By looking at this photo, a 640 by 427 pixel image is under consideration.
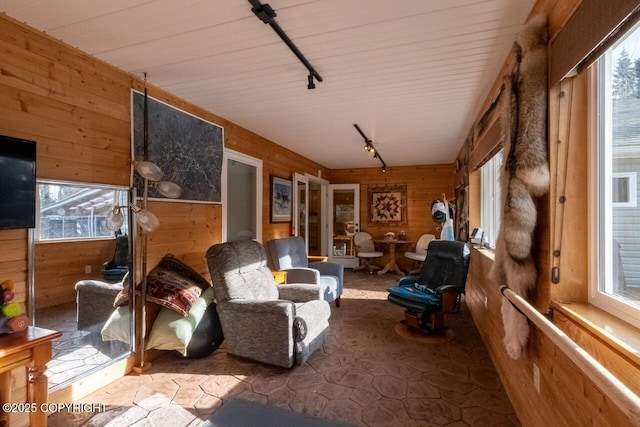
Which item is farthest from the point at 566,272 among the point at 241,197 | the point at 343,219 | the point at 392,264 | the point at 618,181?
the point at 343,219

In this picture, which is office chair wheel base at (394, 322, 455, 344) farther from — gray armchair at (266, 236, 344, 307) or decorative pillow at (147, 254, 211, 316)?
decorative pillow at (147, 254, 211, 316)

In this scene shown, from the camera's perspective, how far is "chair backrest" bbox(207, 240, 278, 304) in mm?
2693

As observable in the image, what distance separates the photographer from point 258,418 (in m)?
1.92

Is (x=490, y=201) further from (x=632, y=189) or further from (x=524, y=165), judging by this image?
(x=632, y=189)

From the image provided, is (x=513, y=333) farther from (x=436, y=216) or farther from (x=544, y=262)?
(x=436, y=216)

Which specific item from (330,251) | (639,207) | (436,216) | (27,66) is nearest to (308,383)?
(639,207)

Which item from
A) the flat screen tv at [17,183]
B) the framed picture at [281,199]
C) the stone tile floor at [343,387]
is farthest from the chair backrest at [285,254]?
the flat screen tv at [17,183]

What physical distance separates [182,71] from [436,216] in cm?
431

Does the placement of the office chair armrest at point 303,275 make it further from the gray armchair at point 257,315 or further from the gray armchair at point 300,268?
the gray armchair at point 257,315

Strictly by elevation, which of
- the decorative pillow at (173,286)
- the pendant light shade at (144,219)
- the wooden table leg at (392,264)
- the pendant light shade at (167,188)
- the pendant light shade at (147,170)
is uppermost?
the pendant light shade at (147,170)

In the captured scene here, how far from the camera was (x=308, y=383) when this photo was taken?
2.32 meters

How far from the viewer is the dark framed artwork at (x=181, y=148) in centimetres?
256

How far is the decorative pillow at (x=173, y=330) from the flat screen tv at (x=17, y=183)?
4.05ft

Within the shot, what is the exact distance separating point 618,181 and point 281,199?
159 inches
